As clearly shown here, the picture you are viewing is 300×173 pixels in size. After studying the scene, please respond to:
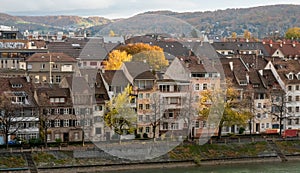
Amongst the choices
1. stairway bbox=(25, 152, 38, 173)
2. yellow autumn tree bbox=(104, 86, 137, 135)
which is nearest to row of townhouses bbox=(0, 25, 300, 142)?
yellow autumn tree bbox=(104, 86, 137, 135)

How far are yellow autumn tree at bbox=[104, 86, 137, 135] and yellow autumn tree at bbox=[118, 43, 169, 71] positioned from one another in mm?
9815

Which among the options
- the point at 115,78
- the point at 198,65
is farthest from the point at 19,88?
the point at 198,65

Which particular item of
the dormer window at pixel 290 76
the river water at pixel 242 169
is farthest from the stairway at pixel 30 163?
the dormer window at pixel 290 76

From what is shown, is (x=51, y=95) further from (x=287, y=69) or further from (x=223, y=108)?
(x=287, y=69)

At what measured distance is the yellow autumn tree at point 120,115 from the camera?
47156mm

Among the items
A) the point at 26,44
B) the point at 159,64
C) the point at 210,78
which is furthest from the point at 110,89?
the point at 26,44

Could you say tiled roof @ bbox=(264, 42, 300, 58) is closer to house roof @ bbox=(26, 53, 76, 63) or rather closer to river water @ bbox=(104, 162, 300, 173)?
house roof @ bbox=(26, 53, 76, 63)

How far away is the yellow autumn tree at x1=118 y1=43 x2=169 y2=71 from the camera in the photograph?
61.3 meters

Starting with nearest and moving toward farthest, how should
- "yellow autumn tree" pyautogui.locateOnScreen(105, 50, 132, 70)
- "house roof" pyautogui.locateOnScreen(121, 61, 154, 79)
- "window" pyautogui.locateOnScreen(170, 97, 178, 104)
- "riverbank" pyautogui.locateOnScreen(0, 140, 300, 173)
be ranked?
"riverbank" pyautogui.locateOnScreen(0, 140, 300, 173), "house roof" pyautogui.locateOnScreen(121, 61, 154, 79), "window" pyautogui.locateOnScreen(170, 97, 178, 104), "yellow autumn tree" pyautogui.locateOnScreen(105, 50, 132, 70)

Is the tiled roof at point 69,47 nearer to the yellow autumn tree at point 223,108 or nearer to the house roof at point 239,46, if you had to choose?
the house roof at point 239,46

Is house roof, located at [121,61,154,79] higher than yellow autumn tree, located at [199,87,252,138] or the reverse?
higher

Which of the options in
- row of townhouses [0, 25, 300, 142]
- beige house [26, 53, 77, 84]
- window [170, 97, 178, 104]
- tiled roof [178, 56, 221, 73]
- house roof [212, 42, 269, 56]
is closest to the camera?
row of townhouses [0, 25, 300, 142]

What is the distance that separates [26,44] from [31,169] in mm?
32717

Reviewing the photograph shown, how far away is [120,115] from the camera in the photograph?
4706 cm
